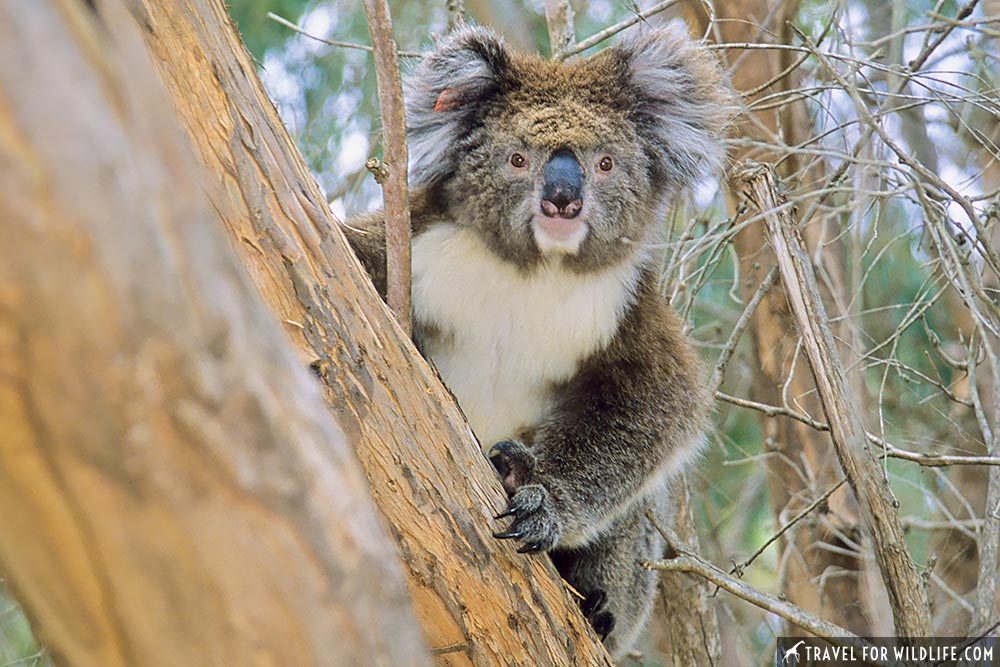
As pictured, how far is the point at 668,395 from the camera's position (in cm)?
370

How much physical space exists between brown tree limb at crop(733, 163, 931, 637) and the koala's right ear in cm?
95

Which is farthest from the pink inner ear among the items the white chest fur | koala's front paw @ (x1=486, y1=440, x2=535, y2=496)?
koala's front paw @ (x1=486, y1=440, x2=535, y2=496)

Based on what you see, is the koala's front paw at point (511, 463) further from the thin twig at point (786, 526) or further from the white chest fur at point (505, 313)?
the thin twig at point (786, 526)

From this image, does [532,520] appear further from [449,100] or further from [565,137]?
[449,100]

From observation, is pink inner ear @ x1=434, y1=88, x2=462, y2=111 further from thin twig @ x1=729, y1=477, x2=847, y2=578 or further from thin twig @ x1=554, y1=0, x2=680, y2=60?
thin twig @ x1=729, y1=477, x2=847, y2=578

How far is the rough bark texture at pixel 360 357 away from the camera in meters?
2.28

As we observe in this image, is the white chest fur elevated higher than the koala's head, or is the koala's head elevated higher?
the koala's head

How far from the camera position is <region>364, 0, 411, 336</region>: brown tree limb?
2.50 metres

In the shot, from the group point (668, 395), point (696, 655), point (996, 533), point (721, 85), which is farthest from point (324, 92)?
point (996, 533)

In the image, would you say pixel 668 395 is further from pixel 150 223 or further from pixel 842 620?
pixel 150 223

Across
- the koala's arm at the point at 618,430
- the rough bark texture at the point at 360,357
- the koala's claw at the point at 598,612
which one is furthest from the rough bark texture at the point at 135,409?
the koala's claw at the point at 598,612

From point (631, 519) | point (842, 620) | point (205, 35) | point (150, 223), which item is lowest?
point (842, 620)

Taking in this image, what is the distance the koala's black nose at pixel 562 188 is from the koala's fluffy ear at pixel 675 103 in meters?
0.47

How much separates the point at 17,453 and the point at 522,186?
Result: 8.19 feet
